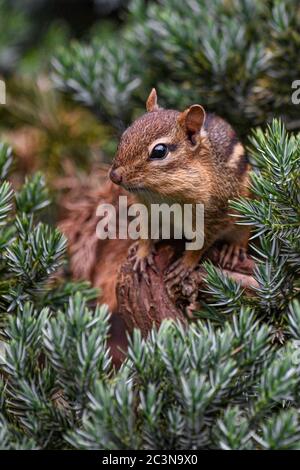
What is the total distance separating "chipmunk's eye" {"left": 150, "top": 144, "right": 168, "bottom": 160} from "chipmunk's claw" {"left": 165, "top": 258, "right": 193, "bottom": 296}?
12.4 inches

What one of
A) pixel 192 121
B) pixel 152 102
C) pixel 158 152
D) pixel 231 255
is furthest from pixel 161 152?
pixel 231 255

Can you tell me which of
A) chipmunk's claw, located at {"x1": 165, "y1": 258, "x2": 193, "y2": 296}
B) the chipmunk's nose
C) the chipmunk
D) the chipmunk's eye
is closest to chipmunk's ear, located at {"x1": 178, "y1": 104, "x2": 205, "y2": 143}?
the chipmunk

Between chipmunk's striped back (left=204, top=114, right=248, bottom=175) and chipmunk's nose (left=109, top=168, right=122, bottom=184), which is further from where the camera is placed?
chipmunk's striped back (left=204, top=114, right=248, bottom=175)

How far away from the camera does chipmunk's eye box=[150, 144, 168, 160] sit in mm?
2131

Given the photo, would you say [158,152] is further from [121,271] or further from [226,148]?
[121,271]

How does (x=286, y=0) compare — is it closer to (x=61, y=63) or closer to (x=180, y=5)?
(x=180, y=5)

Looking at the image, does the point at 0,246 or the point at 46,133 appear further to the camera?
the point at 46,133

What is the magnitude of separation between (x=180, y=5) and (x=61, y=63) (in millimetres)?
510

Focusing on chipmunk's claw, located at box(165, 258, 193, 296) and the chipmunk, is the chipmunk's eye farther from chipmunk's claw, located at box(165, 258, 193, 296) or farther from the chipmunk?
chipmunk's claw, located at box(165, 258, 193, 296)

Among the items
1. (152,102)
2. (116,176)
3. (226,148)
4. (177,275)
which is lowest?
(177,275)

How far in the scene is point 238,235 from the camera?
2203 millimetres

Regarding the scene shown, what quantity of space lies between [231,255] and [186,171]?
11.3 inches

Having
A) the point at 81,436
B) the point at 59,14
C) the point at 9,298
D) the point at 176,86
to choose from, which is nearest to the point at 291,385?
the point at 81,436

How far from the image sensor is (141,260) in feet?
7.06
